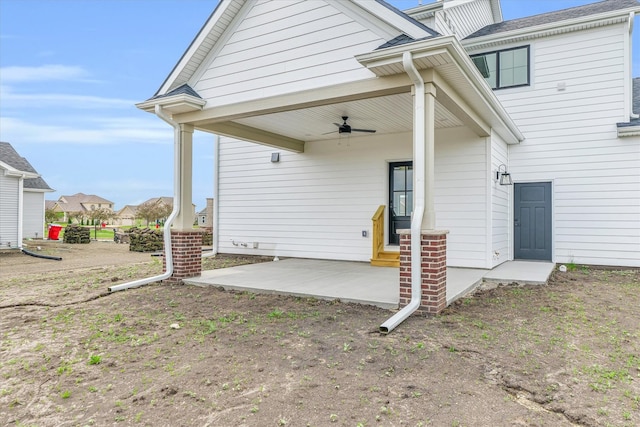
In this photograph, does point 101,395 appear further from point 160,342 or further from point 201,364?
point 160,342

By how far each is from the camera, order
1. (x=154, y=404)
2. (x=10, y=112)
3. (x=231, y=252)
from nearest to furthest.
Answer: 1. (x=154, y=404)
2. (x=231, y=252)
3. (x=10, y=112)

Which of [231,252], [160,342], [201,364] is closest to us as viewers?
[201,364]

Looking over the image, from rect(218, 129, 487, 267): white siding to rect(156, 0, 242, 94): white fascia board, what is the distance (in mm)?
3549

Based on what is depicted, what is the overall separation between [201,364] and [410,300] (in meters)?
2.43

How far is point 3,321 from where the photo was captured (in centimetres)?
450

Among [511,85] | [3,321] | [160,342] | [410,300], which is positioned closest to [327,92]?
[410,300]

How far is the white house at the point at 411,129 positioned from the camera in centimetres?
528

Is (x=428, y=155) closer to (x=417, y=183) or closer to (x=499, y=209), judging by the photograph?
(x=417, y=183)

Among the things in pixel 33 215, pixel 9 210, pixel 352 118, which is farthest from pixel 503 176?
pixel 33 215

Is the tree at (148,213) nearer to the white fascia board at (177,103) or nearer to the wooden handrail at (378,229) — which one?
the white fascia board at (177,103)

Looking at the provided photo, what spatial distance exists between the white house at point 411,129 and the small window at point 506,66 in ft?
0.09

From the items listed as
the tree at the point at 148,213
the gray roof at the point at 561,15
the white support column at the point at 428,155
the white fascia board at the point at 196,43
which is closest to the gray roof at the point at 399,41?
the white support column at the point at 428,155

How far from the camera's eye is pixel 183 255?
261 inches

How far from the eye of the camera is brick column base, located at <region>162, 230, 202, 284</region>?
660 centimetres
